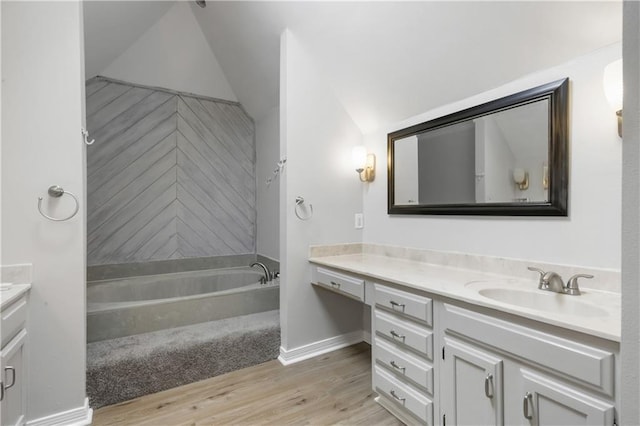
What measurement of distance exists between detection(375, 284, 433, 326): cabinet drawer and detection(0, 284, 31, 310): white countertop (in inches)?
69.2

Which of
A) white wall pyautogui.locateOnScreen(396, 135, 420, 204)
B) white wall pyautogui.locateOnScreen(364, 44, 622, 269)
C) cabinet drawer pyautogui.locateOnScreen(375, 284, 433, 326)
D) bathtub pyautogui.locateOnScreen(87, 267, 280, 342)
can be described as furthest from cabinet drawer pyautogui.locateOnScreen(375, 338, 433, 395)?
bathtub pyautogui.locateOnScreen(87, 267, 280, 342)

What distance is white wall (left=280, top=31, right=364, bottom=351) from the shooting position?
2.33m

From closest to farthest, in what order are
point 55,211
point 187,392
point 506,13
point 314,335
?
point 506,13 < point 55,211 < point 187,392 < point 314,335

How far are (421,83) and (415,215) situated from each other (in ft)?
3.03

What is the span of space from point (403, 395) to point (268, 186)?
2.65m

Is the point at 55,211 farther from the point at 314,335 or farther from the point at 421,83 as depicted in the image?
the point at 421,83

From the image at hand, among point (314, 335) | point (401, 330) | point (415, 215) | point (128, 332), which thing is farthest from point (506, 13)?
point (128, 332)

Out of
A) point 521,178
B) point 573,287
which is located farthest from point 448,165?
point 573,287

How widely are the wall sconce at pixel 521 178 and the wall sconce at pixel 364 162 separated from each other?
1127 millimetres

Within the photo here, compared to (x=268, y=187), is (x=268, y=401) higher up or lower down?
lower down

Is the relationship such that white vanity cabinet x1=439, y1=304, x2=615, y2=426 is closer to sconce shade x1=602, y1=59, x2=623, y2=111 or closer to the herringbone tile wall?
sconce shade x1=602, y1=59, x2=623, y2=111

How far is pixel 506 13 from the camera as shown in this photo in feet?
4.89

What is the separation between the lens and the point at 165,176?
136 inches

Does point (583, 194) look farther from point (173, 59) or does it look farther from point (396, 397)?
point (173, 59)
